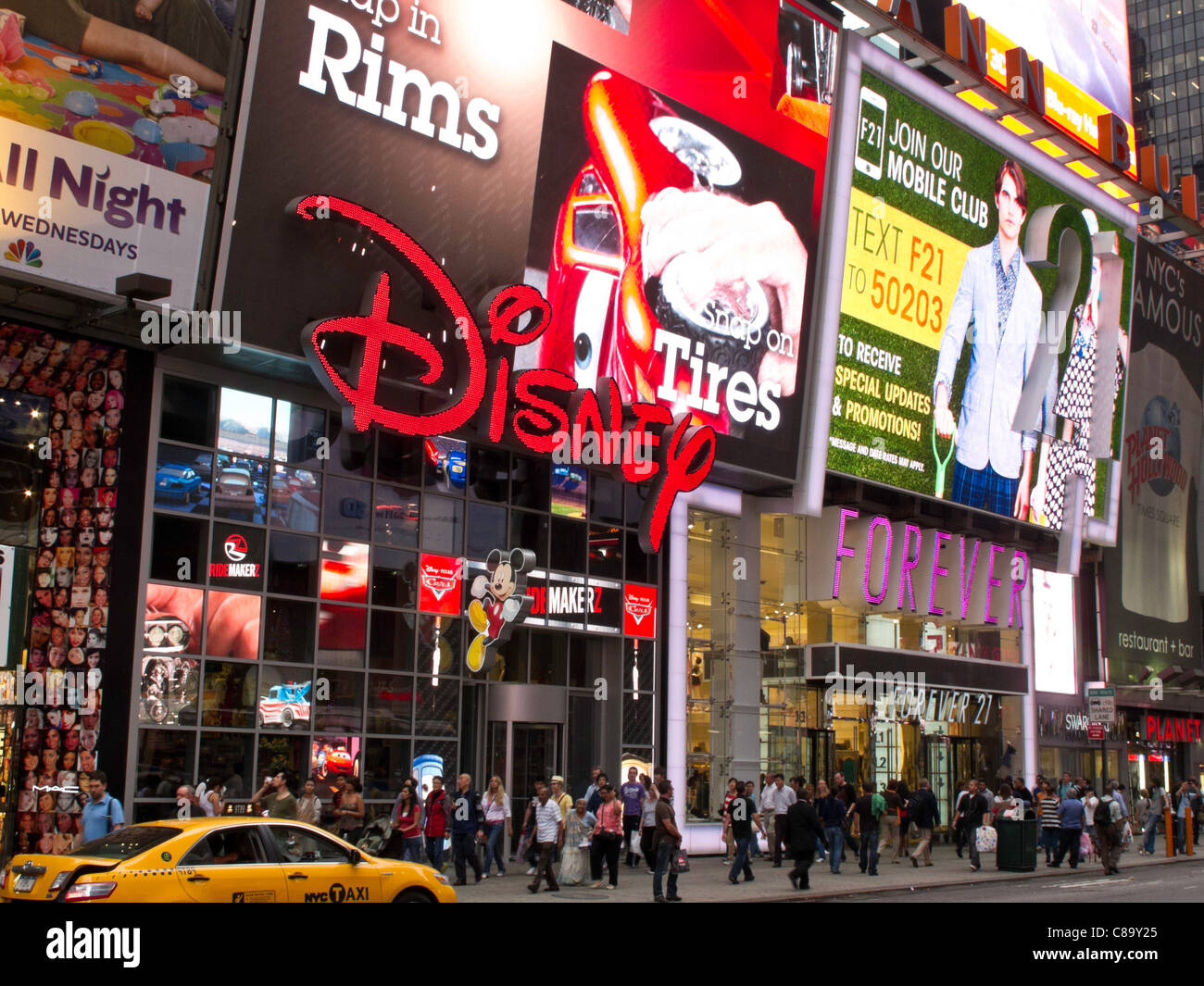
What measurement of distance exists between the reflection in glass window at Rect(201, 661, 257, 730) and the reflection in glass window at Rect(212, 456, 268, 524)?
2574 millimetres

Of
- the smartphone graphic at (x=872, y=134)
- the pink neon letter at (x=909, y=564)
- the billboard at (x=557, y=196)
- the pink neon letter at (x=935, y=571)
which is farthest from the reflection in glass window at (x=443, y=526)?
the pink neon letter at (x=935, y=571)

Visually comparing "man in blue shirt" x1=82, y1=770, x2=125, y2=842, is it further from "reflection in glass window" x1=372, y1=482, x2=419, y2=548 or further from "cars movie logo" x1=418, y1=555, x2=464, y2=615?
"cars movie logo" x1=418, y1=555, x2=464, y2=615

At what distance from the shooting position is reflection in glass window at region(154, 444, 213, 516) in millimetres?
21922

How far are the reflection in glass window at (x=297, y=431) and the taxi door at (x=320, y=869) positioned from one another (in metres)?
11.0

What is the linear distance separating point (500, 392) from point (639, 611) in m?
7.42

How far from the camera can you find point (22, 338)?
2111 centimetres

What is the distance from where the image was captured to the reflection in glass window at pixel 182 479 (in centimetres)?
2192

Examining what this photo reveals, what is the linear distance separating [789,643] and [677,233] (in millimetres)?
12253

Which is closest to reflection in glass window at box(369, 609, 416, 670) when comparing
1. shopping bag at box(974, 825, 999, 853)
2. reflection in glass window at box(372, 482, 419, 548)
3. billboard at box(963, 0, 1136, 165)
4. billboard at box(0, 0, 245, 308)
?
reflection in glass window at box(372, 482, 419, 548)

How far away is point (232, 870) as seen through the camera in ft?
42.2

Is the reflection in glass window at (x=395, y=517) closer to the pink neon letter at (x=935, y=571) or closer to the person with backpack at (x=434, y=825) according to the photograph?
the person with backpack at (x=434, y=825)
